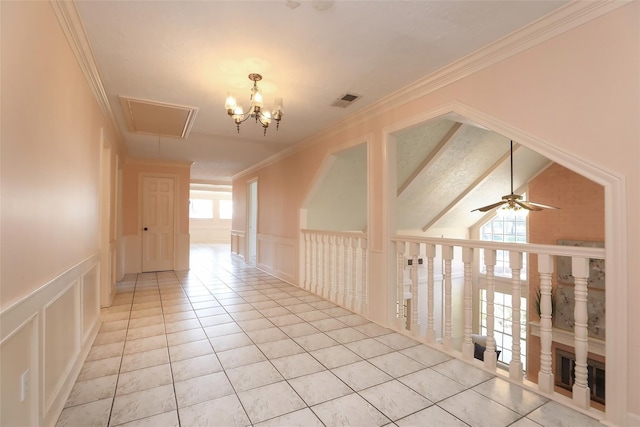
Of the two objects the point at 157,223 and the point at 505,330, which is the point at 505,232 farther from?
the point at 157,223

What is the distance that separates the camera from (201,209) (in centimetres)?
1362

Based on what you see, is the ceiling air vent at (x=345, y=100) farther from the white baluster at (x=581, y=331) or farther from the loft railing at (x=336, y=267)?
the white baluster at (x=581, y=331)

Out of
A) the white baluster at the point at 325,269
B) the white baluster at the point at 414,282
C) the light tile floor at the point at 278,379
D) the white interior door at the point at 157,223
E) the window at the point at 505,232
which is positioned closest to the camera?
the light tile floor at the point at 278,379

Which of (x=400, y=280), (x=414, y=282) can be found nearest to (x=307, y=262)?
(x=400, y=280)

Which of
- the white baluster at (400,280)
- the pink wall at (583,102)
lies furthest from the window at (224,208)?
the pink wall at (583,102)

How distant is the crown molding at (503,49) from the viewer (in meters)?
1.78

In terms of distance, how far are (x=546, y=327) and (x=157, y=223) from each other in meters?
6.77

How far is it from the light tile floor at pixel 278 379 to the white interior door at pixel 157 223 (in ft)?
9.87

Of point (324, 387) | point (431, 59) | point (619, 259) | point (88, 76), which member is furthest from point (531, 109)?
point (88, 76)

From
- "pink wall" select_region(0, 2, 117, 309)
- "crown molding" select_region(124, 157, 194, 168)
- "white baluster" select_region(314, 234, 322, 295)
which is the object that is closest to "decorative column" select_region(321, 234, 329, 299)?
"white baluster" select_region(314, 234, 322, 295)

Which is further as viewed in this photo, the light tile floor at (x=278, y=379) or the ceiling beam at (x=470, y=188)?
the ceiling beam at (x=470, y=188)

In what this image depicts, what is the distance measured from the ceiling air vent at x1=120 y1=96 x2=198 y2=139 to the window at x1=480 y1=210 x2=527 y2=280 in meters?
6.87

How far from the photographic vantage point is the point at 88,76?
249cm

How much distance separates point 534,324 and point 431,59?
6.28 m
